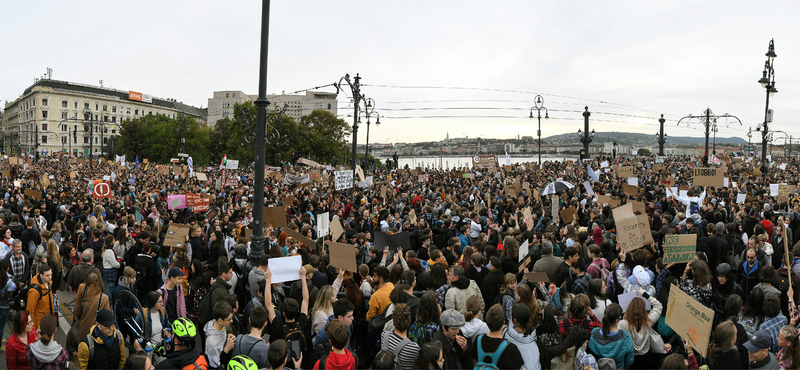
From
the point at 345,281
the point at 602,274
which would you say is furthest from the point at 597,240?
the point at 345,281

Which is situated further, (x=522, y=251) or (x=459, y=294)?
(x=522, y=251)

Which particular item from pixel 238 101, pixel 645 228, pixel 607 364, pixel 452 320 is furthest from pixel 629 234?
pixel 238 101

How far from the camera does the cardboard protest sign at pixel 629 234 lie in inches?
293

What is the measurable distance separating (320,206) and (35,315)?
8.93 metres

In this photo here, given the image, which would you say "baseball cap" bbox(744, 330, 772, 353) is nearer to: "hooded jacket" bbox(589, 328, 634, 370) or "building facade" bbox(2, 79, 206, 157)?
"hooded jacket" bbox(589, 328, 634, 370)

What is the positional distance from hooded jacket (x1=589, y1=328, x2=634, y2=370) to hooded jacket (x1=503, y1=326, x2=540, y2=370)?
1.83 feet

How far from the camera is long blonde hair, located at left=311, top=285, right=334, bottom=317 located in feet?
17.5

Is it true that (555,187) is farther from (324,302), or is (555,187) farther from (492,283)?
(324,302)

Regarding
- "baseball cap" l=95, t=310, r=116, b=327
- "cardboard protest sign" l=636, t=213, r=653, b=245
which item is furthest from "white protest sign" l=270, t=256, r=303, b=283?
"cardboard protest sign" l=636, t=213, r=653, b=245

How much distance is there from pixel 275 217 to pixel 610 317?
932cm

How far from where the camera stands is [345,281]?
645cm

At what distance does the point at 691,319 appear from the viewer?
438 cm

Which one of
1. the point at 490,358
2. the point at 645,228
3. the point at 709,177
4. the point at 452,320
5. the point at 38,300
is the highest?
the point at 709,177

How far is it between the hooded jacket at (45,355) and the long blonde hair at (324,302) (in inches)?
89.9
